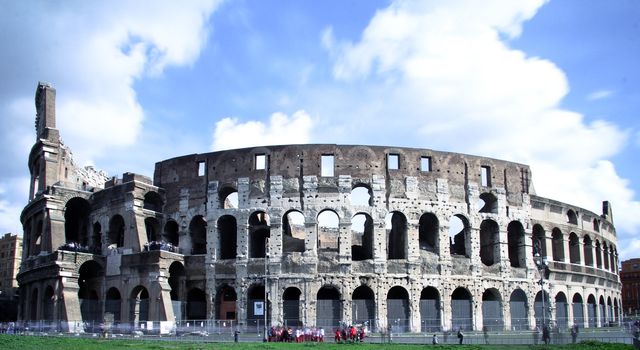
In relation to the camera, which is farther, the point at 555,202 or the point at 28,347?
the point at 555,202

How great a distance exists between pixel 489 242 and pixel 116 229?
2339 centimetres

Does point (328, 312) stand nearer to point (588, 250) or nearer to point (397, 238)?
point (397, 238)

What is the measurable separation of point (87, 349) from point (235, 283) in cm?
1680

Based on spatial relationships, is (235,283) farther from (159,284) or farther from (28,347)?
(28,347)

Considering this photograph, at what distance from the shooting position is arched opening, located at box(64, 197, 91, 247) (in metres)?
48.2

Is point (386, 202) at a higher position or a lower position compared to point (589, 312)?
higher

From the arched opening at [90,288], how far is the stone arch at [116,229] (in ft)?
6.08

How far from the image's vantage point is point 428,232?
142ft

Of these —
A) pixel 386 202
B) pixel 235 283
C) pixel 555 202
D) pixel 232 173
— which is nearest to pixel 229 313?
pixel 235 283

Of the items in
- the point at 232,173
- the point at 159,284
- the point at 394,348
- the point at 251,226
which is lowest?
the point at 394,348

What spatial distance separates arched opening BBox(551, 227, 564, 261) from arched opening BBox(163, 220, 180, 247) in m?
24.5

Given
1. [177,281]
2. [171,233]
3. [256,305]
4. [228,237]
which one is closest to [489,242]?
[256,305]

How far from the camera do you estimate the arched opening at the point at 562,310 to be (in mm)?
45406

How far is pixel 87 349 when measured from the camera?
23.8 meters
